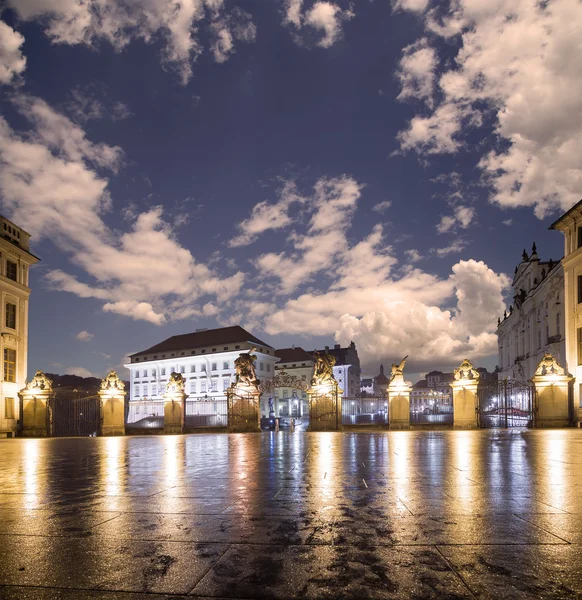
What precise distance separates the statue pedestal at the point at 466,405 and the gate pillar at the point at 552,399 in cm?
329

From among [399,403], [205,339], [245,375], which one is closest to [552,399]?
[399,403]

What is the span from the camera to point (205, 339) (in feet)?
309

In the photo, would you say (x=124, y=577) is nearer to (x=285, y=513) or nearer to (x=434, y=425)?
(x=285, y=513)

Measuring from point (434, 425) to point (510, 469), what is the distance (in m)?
20.2

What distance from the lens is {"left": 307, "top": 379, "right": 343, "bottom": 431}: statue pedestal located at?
2917 centimetres

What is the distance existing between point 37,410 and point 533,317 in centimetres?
5255

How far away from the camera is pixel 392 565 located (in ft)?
12.8

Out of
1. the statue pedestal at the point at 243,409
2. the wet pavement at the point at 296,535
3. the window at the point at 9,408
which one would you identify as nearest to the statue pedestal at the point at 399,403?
the statue pedestal at the point at 243,409

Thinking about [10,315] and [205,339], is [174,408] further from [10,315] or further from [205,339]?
[205,339]

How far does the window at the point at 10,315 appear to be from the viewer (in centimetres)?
3678

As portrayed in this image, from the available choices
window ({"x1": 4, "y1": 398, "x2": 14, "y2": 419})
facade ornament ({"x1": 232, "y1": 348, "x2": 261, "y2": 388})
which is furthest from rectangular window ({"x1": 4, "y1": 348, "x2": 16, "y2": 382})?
facade ornament ({"x1": 232, "y1": 348, "x2": 261, "y2": 388})

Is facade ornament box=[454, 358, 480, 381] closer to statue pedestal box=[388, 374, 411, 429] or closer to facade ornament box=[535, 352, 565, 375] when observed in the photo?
statue pedestal box=[388, 374, 411, 429]

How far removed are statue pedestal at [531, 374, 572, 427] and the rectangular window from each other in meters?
33.2

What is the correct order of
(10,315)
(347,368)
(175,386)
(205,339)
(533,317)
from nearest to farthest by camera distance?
(175,386)
(10,315)
(533,317)
(205,339)
(347,368)
